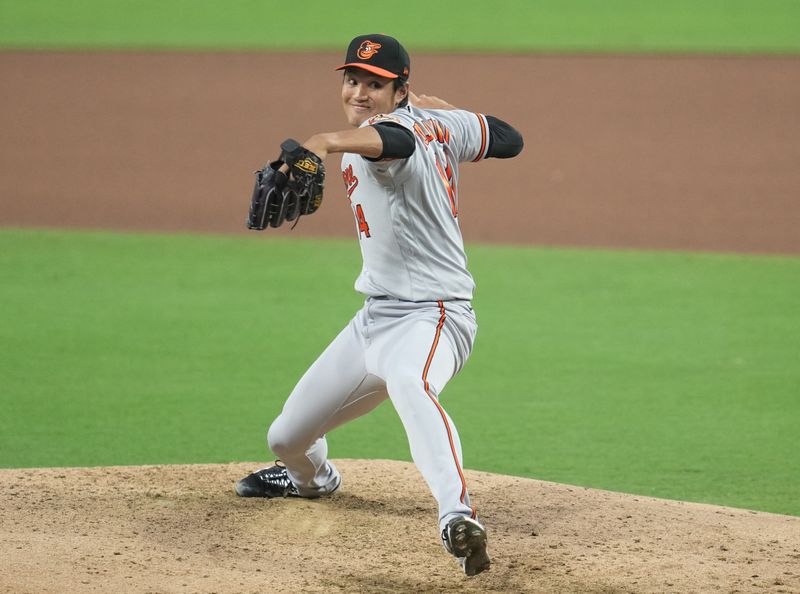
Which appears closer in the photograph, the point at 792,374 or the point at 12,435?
the point at 12,435

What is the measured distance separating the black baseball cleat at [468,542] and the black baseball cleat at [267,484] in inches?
51.7

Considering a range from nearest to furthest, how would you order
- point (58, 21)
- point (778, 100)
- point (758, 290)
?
point (758, 290) < point (778, 100) < point (58, 21)

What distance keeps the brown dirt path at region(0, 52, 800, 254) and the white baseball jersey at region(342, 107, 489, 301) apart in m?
6.72

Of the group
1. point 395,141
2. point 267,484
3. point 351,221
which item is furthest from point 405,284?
point 351,221

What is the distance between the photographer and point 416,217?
422 centimetres

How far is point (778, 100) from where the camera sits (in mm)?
13781

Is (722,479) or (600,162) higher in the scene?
(600,162)

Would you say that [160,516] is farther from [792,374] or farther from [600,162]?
[600,162]

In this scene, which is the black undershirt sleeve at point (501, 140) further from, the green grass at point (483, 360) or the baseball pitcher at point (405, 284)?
the green grass at point (483, 360)

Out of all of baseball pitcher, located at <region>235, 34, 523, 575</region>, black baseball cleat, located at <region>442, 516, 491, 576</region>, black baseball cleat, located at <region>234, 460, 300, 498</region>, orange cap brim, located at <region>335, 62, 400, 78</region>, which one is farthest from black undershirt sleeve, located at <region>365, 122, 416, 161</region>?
black baseball cleat, located at <region>234, 460, 300, 498</region>

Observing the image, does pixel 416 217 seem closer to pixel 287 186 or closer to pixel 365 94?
pixel 365 94

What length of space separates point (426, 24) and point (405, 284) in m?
14.4

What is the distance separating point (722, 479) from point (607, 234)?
586 cm

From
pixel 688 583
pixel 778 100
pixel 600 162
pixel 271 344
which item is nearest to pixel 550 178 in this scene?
pixel 600 162
